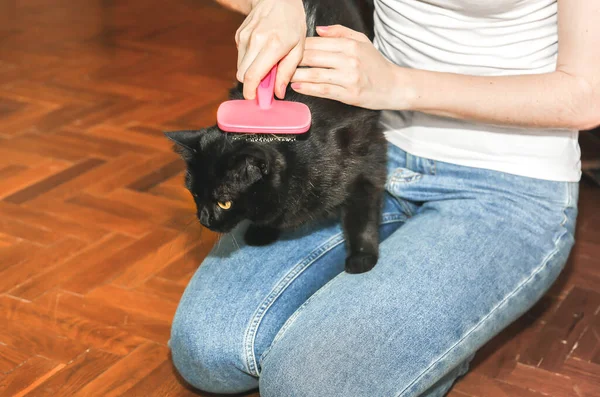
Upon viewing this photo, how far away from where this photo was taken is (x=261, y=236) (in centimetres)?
149

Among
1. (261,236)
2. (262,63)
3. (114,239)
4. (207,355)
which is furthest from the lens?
(114,239)

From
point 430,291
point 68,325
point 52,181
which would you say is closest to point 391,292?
point 430,291

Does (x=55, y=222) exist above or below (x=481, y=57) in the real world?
below

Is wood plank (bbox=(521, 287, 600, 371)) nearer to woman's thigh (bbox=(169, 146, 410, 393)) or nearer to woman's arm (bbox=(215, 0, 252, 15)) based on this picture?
woman's thigh (bbox=(169, 146, 410, 393))

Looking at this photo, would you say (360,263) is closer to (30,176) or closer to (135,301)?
(135,301)

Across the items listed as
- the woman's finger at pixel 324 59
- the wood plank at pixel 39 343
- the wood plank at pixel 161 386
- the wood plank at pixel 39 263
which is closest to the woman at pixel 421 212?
the woman's finger at pixel 324 59

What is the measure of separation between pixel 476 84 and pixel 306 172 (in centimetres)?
31

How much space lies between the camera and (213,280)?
4.73 feet

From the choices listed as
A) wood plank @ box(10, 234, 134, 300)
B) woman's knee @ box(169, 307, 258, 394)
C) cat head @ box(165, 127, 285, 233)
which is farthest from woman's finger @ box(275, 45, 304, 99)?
wood plank @ box(10, 234, 134, 300)

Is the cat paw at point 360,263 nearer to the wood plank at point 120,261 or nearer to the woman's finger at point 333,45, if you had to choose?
the woman's finger at point 333,45

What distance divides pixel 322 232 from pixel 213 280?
0.74ft

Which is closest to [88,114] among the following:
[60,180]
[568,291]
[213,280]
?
[60,180]

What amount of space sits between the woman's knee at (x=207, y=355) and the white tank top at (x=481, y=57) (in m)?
0.50

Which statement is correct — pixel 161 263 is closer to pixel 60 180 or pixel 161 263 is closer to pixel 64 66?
pixel 60 180
